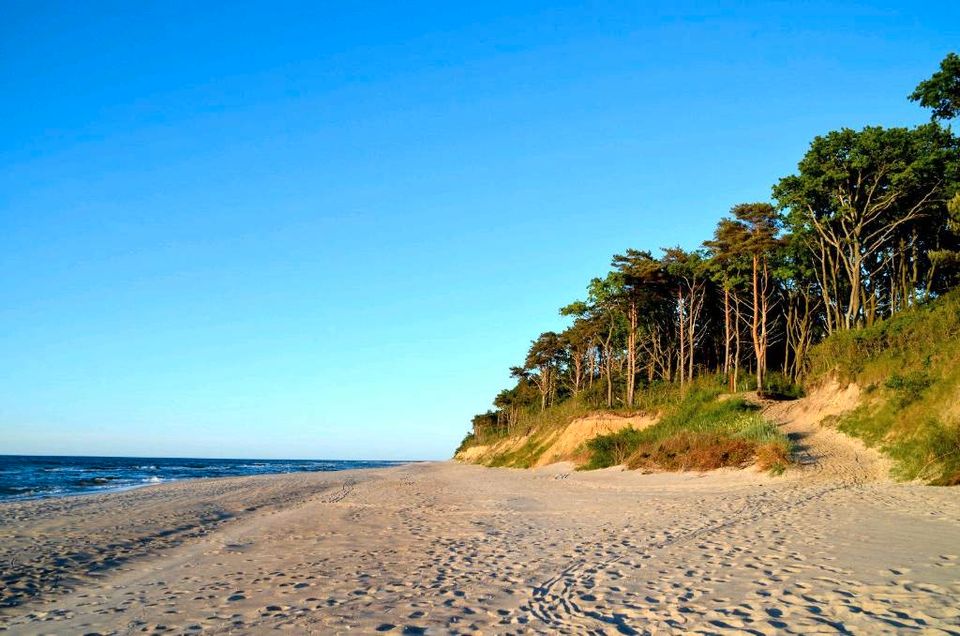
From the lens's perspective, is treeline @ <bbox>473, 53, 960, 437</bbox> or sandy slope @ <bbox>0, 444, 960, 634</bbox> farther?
treeline @ <bbox>473, 53, 960, 437</bbox>

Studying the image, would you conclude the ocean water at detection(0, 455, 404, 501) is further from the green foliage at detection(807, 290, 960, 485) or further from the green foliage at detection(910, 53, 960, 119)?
the green foliage at detection(910, 53, 960, 119)

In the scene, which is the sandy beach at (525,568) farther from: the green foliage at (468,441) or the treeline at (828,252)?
the green foliage at (468,441)

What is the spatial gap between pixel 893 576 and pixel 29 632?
1006 centimetres

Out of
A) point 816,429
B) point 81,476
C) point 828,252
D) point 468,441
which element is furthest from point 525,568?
point 468,441

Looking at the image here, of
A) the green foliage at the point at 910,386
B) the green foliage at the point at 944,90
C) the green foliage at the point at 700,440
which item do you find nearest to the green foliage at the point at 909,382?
the green foliage at the point at 910,386

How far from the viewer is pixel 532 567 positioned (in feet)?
27.6

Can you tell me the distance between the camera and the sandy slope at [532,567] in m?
5.96

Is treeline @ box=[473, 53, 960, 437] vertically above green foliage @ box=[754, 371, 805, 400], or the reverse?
treeline @ box=[473, 53, 960, 437]

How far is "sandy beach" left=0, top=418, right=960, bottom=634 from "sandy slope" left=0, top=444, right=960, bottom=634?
0.12 feet

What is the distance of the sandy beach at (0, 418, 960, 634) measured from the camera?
595 centimetres

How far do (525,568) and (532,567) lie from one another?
0.41 ft

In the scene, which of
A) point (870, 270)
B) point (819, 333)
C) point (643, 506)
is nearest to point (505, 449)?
point (819, 333)

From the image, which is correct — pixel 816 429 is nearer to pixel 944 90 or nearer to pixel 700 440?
pixel 700 440

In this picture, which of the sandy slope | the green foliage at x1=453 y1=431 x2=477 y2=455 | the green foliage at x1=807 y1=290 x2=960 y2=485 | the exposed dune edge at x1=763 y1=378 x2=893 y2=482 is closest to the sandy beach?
the sandy slope
